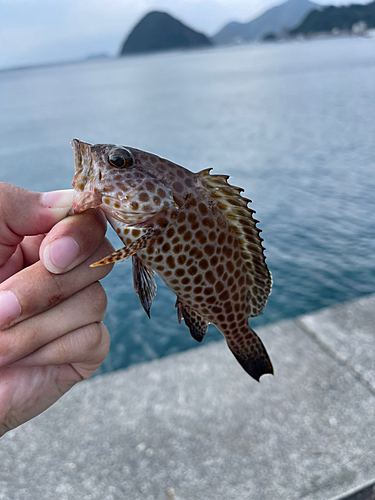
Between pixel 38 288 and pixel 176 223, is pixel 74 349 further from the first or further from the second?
pixel 176 223

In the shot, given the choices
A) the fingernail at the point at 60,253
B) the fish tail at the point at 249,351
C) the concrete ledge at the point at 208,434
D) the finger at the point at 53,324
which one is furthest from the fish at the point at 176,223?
the concrete ledge at the point at 208,434

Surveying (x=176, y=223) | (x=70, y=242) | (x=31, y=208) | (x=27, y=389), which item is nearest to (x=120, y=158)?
(x=176, y=223)

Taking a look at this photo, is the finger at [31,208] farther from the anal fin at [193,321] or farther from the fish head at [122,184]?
the anal fin at [193,321]

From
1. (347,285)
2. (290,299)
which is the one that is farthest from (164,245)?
A: (347,285)

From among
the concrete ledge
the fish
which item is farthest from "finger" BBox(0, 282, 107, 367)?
the concrete ledge

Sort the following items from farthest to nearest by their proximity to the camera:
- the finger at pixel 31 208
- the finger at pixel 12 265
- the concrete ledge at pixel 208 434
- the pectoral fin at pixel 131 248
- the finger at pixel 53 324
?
1. the concrete ledge at pixel 208 434
2. the finger at pixel 12 265
3. the finger at pixel 31 208
4. the finger at pixel 53 324
5. the pectoral fin at pixel 131 248

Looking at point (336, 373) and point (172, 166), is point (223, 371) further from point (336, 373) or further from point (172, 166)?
point (172, 166)
